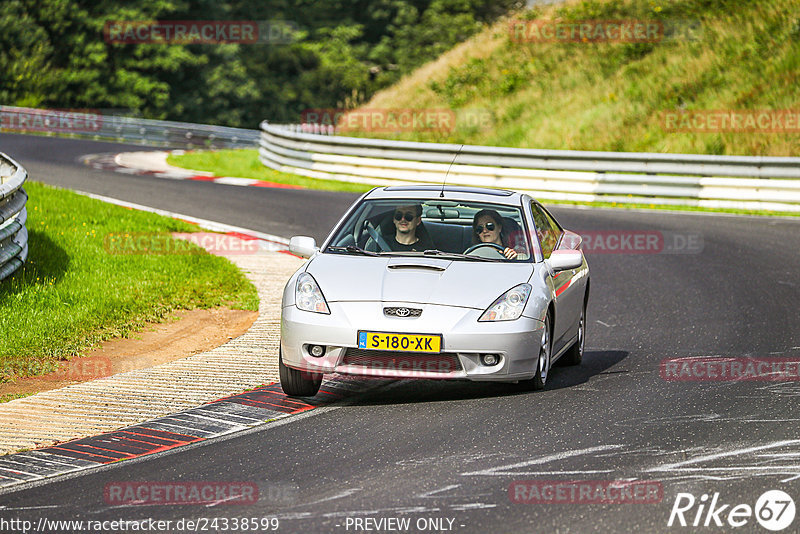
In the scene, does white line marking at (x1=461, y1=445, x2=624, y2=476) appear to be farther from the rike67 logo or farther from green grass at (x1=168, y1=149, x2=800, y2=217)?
green grass at (x1=168, y1=149, x2=800, y2=217)

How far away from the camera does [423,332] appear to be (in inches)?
297

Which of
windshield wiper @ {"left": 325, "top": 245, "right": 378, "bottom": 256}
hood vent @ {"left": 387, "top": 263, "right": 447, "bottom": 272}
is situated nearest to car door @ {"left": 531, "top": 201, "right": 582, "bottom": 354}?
hood vent @ {"left": 387, "top": 263, "right": 447, "bottom": 272}

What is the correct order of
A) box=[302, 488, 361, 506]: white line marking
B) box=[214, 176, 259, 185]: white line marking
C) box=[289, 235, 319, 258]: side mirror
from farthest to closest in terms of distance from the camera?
box=[214, 176, 259, 185]: white line marking
box=[289, 235, 319, 258]: side mirror
box=[302, 488, 361, 506]: white line marking

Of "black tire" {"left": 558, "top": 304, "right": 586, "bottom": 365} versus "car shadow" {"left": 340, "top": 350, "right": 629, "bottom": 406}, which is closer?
"car shadow" {"left": 340, "top": 350, "right": 629, "bottom": 406}

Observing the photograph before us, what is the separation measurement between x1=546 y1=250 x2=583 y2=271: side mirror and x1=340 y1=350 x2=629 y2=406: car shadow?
2.89ft

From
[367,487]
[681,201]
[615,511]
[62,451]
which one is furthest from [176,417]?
[681,201]

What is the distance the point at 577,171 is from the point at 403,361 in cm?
1620

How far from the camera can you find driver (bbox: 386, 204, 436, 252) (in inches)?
Result: 350

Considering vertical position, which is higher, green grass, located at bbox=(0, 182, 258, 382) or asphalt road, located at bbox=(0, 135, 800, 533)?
asphalt road, located at bbox=(0, 135, 800, 533)

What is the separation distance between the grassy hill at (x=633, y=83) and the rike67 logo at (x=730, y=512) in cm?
2026

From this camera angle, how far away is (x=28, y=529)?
5289mm

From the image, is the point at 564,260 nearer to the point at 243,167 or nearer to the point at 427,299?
the point at 427,299

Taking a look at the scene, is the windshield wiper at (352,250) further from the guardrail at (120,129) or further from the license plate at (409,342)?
the guardrail at (120,129)

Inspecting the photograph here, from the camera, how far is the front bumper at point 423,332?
24.8ft
